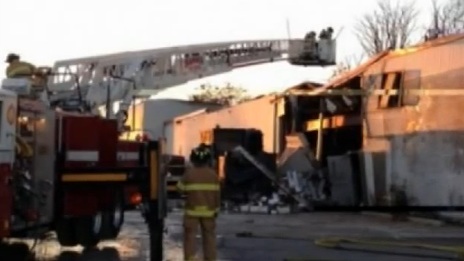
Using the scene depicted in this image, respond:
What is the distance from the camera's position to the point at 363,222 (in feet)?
76.7

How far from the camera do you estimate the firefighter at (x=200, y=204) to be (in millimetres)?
12406

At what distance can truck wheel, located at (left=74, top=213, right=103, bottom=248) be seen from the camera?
1606cm

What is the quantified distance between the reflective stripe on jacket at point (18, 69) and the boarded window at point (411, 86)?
11.1 m

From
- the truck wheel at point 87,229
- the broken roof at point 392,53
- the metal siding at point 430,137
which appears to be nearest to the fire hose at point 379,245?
the truck wheel at point 87,229

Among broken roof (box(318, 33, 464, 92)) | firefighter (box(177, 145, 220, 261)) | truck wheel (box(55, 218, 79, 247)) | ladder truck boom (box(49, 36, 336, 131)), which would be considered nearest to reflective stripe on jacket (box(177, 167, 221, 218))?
firefighter (box(177, 145, 220, 261))

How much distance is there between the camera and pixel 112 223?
16938mm

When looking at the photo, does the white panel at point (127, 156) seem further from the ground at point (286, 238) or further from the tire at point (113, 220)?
the ground at point (286, 238)

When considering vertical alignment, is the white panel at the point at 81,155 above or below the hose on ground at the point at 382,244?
above

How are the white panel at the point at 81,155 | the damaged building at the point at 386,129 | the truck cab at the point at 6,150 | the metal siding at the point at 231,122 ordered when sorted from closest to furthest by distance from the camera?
the truck cab at the point at 6,150 → the white panel at the point at 81,155 → the damaged building at the point at 386,129 → the metal siding at the point at 231,122

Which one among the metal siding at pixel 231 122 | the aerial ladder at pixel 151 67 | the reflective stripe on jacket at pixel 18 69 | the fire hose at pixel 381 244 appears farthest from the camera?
the metal siding at pixel 231 122

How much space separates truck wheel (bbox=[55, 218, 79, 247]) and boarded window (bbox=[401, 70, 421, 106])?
10691 millimetres

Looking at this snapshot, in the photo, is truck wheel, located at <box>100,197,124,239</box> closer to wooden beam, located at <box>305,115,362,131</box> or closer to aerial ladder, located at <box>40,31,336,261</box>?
aerial ladder, located at <box>40,31,336,261</box>

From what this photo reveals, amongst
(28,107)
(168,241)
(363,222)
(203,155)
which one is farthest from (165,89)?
(203,155)

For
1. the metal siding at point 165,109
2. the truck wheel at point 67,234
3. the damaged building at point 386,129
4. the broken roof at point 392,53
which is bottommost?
the truck wheel at point 67,234
